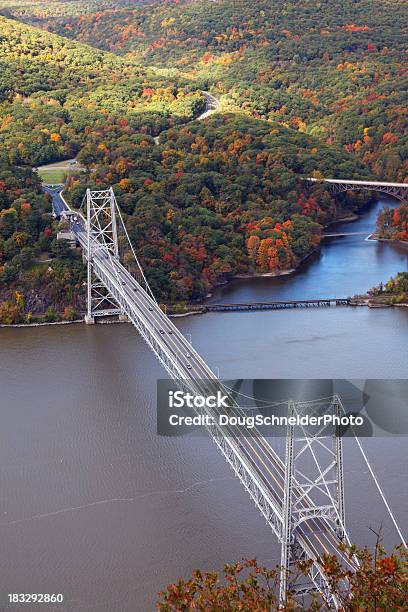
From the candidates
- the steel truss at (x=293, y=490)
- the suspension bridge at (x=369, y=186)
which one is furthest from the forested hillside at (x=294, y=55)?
the steel truss at (x=293, y=490)

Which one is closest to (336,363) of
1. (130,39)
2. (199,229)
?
(199,229)

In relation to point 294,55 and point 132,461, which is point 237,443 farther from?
point 294,55

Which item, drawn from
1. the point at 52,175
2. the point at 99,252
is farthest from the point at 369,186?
Result: the point at 99,252

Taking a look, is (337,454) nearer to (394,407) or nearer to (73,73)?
(394,407)

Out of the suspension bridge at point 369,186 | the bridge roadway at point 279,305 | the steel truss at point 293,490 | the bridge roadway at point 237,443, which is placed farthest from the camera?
the suspension bridge at point 369,186

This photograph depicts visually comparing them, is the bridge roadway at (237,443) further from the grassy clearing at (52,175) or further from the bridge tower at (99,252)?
the grassy clearing at (52,175)
